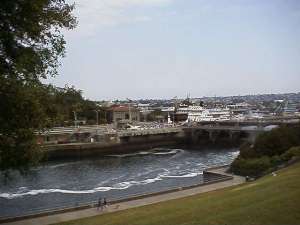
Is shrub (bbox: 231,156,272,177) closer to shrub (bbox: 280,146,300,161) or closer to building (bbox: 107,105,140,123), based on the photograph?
shrub (bbox: 280,146,300,161)

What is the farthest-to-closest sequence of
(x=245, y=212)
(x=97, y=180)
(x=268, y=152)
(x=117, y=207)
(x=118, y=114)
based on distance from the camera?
(x=118, y=114), (x=97, y=180), (x=268, y=152), (x=117, y=207), (x=245, y=212)

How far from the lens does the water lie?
31.8 metres

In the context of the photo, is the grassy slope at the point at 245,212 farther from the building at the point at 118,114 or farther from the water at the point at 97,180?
the building at the point at 118,114

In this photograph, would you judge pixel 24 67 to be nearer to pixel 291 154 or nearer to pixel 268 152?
pixel 291 154

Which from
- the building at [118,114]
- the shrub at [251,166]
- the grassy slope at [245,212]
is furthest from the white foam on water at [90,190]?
the building at [118,114]

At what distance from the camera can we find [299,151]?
34312 millimetres

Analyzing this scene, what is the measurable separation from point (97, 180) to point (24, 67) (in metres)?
26.4

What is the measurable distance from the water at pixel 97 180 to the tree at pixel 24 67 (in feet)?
28.2

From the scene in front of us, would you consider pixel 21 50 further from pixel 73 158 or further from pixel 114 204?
pixel 73 158

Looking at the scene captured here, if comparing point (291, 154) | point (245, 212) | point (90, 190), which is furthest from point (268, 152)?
point (245, 212)

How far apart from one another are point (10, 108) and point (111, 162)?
39667 millimetres

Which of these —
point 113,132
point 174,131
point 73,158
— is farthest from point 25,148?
point 174,131

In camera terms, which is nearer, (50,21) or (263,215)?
(263,215)

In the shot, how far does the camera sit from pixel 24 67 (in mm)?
15219
